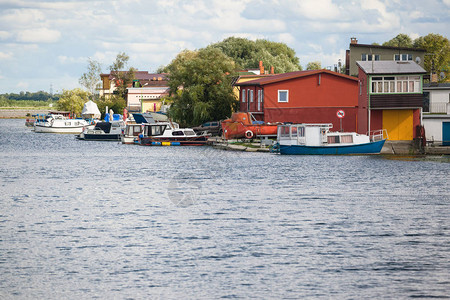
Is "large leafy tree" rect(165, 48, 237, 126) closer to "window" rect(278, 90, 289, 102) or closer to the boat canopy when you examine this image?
"window" rect(278, 90, 289, 102)

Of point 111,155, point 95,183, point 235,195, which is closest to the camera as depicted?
point 235,195

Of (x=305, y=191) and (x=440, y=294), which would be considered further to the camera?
(x=305, y=191)

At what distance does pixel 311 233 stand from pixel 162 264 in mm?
7588

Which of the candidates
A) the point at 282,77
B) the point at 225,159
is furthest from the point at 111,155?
the point at 282,77

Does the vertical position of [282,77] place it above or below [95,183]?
above

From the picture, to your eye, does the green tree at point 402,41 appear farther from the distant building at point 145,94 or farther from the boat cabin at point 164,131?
the boat cabin at point 164,131

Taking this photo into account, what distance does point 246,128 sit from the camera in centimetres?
7706

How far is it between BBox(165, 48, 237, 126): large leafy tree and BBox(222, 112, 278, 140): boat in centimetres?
1161

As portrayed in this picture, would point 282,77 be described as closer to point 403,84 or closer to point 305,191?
point 403,84

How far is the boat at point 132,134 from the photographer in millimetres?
94562

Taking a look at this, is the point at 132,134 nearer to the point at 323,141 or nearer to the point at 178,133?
the point at 178,133

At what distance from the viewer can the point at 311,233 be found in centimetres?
2928

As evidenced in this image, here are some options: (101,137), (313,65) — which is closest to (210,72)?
(101,137)

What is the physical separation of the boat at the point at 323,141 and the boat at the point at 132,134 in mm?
30640
